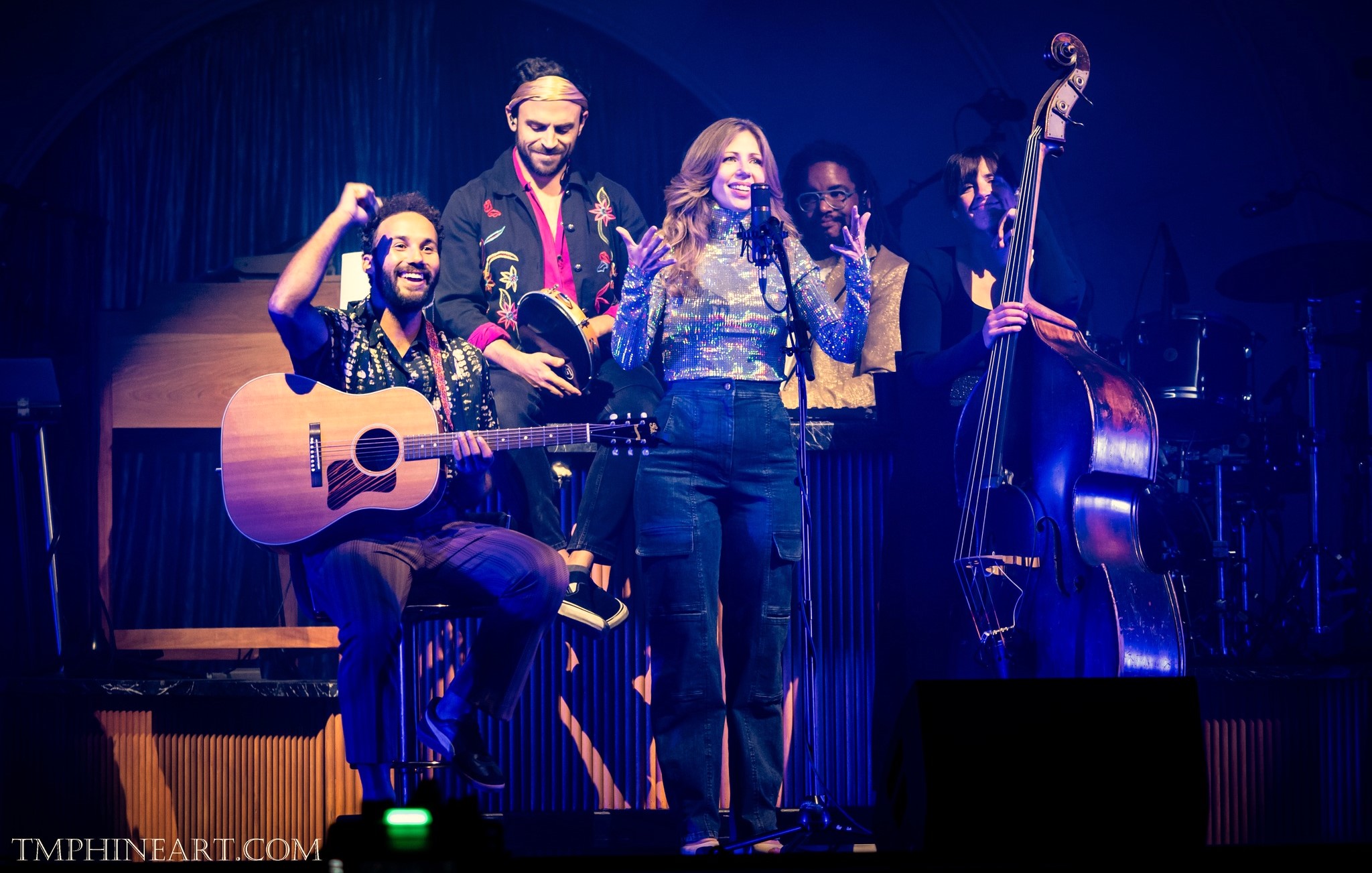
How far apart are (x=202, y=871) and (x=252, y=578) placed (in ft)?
8.27

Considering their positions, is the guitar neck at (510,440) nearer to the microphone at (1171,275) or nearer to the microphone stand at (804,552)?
the microphone stand at (804,552)

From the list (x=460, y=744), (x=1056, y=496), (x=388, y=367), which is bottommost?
(x=460, y=744)

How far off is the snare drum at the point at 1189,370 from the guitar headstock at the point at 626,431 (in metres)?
1.82

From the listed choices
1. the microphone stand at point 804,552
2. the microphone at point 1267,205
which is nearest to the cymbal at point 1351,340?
the microphone at point 1267,205

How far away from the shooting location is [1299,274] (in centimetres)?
455

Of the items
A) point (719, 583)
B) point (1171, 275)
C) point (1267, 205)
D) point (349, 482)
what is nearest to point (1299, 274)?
point (1267, 205)

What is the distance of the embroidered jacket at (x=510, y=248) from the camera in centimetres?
425

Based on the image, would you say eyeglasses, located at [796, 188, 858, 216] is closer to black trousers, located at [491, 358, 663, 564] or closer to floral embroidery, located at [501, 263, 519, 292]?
black trousers, located at [491, 358, 663, 564]

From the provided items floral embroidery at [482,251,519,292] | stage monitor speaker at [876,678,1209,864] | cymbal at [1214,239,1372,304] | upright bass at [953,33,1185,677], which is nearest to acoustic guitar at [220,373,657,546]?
floral embroidery at [482,251,519,292]

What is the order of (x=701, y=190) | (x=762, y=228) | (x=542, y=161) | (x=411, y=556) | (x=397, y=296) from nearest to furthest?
(x=762, y=228) → (x=411, y=556) → (x=397, y=296) → (x=701, y=190) → (x=542, y=161)

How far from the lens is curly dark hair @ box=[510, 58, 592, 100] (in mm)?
4473

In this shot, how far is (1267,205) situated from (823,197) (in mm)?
1742

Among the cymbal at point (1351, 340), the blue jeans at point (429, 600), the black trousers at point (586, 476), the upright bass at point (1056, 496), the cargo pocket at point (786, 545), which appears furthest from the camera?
the cymbal at point (1351, 340)

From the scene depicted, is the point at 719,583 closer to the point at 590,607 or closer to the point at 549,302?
the point at 590,607
